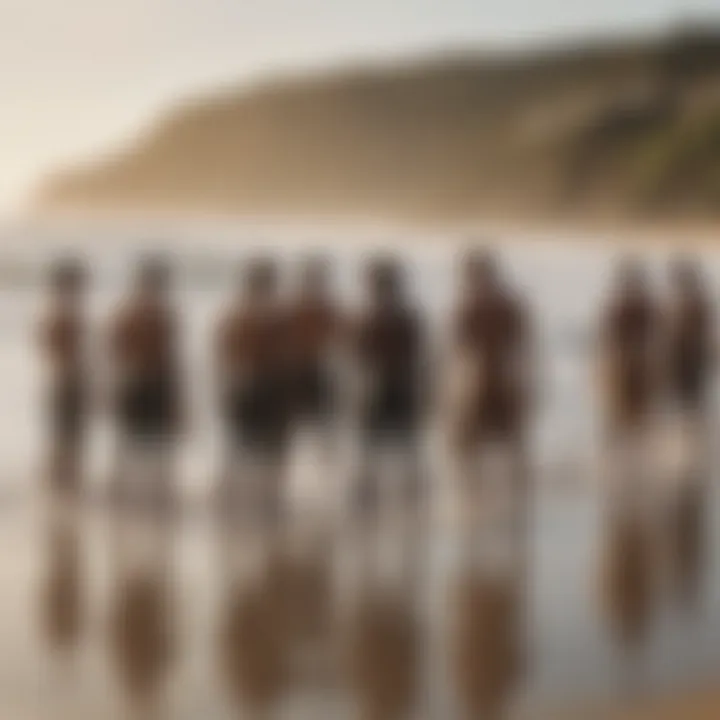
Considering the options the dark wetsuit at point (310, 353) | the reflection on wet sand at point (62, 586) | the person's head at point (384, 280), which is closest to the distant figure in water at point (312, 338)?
the dark wetsuit at point (310, 353)

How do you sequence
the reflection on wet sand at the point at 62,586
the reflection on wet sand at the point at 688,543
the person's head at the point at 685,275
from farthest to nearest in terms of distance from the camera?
the person's head at the point at 685,275
the reflection on wet sand at the point at 688,543
the reflection on wet sand at the point at 62,586

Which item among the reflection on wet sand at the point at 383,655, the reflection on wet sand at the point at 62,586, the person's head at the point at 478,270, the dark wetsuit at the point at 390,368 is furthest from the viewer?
the person's head at the point at 478,270

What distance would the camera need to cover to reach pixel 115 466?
409 cm

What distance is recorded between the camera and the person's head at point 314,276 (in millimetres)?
→ 3984

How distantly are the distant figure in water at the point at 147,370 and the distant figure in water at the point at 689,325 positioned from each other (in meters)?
1.45

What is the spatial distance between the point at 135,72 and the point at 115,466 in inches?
42.4

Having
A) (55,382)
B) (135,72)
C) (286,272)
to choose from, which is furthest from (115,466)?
(135,72)

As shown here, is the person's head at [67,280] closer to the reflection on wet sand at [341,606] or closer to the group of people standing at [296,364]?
the group of people standing at [296,364]

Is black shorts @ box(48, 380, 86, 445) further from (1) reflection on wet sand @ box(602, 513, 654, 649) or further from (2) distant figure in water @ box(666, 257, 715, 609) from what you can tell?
(2) distant figure in water @ box(666, 257, 715, 609)

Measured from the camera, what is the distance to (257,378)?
13.0 ft

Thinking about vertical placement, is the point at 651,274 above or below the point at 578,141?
below

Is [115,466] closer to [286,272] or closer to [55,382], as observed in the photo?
[55,382]

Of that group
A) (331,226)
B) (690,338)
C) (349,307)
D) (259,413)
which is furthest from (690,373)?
(259,413)

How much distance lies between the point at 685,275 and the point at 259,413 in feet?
4.24
